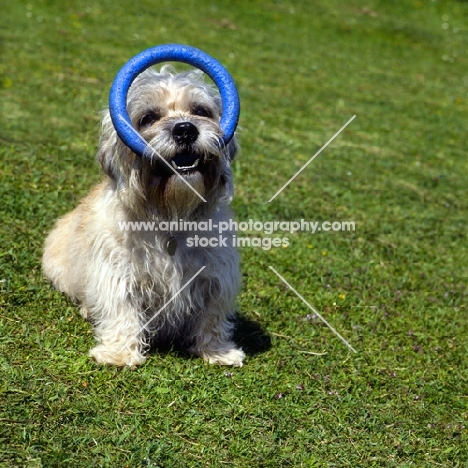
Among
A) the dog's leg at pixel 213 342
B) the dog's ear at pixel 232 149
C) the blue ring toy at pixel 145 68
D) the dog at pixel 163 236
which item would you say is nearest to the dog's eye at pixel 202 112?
the dog at pixel 163 236

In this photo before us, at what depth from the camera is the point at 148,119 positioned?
4.79 meters

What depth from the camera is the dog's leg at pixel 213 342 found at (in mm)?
5121

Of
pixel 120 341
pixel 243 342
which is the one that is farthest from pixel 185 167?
pixel 243 342

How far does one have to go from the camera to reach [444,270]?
24.5 ft

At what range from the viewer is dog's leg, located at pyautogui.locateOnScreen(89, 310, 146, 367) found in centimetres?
485

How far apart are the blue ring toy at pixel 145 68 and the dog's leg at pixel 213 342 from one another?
4.35 ft

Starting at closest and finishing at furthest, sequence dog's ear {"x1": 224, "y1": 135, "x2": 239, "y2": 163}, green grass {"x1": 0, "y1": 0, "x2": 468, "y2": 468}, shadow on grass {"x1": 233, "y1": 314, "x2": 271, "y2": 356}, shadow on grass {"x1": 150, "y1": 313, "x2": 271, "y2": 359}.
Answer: green grass {"x1": 0, "y1": 0, "x2": 468, "y2": 468}
dog's ear {"x1": 224, "y1": 135, "x2": 239, "y2": 163}
shadow on grass {"x1": 150, "y1": 313, "x2": 271, "y2": 359}
shadow on grass {"x1": 233, "y1": 314, "x2": 271, "y2": 356}

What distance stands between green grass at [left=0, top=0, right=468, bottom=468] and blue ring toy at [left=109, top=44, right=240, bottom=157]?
1565mm

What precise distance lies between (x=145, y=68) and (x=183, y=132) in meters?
0.54

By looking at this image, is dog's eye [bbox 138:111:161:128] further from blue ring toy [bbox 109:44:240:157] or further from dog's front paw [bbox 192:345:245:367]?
dog's front paw [bbox 192:345:245:367]

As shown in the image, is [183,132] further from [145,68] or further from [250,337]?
[250,337]

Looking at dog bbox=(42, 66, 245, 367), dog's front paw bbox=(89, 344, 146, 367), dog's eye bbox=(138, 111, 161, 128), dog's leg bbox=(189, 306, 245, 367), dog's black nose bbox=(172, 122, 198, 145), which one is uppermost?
dog's black nose bbox=(172, 122, 198, 145)

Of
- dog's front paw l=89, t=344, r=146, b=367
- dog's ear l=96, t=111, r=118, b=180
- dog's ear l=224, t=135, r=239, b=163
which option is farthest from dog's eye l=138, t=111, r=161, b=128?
dog's front paw l=89, t=344, r=146, b=367

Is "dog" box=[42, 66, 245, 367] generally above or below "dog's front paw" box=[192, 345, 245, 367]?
above
